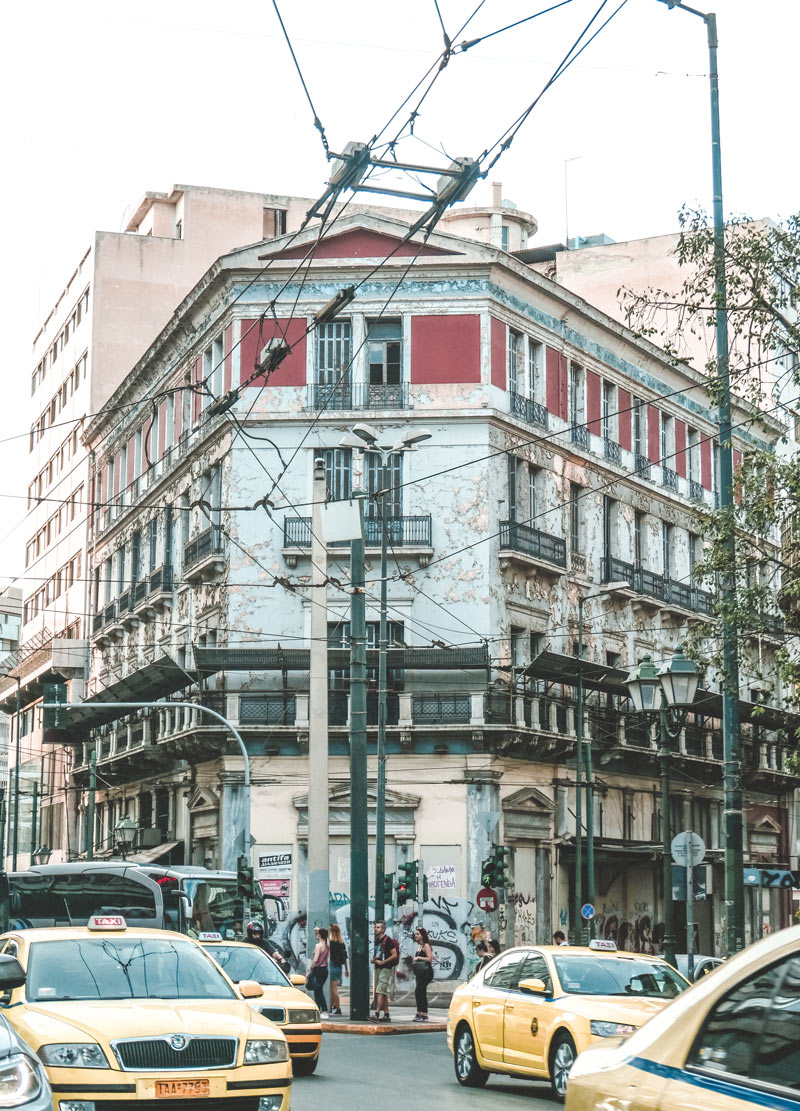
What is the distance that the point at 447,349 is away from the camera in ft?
135

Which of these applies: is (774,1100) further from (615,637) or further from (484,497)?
(615,637)

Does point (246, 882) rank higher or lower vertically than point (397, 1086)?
higher

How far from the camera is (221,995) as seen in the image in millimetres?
11578

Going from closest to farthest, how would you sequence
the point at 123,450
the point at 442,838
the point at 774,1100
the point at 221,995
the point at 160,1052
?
the point at 774,1100
the point at 160,1052
the point at 221,995
the point at 442,838
the point at 123,450

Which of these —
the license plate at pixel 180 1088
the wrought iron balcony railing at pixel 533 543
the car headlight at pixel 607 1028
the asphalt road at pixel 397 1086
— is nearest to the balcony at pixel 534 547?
the wrought iron balcony railing at pixel 533 543

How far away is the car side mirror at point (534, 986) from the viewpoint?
14875mm

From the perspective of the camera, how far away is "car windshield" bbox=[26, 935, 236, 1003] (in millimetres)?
11398

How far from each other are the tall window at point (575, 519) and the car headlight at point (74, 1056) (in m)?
34.7

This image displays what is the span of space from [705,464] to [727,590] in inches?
1344

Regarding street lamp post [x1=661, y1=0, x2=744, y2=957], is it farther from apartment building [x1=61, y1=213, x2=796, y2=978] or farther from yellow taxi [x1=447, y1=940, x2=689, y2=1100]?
apartment building [x1=61, y1=213, x2=796, y2=978]

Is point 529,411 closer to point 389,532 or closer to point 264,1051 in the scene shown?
point 389,532

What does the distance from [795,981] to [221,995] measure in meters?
7.45

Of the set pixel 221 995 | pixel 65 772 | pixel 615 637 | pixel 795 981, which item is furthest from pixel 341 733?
pixel 795 981

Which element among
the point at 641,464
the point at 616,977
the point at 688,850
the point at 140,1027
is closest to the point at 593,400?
the point at 641,464
